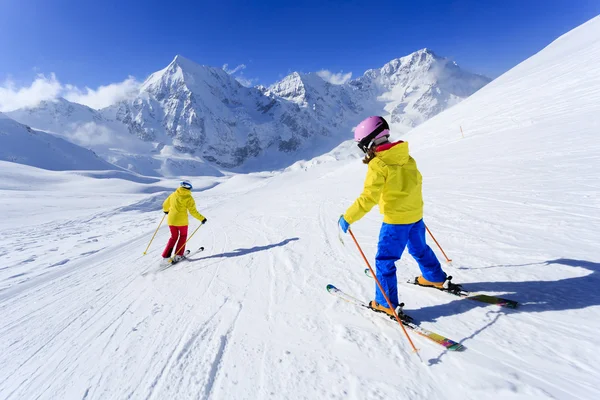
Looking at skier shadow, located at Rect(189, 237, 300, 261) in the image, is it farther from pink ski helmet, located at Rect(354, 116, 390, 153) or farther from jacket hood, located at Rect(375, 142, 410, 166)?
jacket hood, located at Rect(375, 142, 410, 166)

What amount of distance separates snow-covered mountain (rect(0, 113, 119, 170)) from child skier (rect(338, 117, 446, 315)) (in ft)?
405

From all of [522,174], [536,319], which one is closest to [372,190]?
[536,319]

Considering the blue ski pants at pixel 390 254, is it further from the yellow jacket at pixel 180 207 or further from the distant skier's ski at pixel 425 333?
the yellow jacket at pixel 180 207

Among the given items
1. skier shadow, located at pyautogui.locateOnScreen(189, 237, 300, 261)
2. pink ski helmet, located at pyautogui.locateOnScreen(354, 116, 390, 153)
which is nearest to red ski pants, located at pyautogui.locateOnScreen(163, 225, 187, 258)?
skier shadow, located at pyautogui.locateOnScreen(189, 237, 300, 261)

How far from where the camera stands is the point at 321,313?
12.8 feet

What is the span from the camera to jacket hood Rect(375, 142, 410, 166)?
339cm

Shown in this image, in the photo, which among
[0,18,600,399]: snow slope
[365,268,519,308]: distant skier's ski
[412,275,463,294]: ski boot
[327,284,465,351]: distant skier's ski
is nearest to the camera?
[0,18,600,399]: snow slope

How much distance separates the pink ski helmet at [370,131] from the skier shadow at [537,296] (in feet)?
7.52

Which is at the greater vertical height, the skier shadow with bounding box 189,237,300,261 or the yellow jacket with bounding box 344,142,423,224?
the yellow jacket with bounding box 344,142,423,224

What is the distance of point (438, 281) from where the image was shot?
4066mm

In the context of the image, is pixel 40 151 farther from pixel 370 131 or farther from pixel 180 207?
pixel 370 131

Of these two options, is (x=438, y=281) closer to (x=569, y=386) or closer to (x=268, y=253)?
(x=569, y=386)

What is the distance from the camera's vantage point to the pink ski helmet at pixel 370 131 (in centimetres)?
358

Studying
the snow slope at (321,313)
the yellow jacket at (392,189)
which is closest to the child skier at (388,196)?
the yellow jacket at (392,189)
